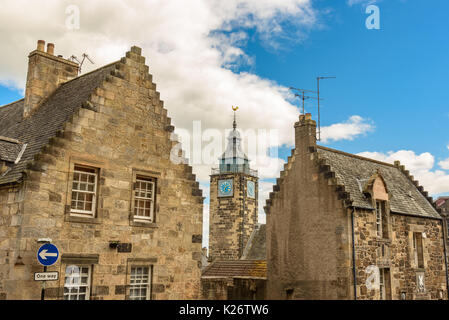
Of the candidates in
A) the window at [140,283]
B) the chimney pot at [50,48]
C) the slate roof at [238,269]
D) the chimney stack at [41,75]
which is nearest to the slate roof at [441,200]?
the slate roof at [238,269]

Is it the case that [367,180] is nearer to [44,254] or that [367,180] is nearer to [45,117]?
[45,117]

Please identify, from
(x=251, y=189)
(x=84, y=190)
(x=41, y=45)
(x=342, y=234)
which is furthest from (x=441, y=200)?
(x=84, y=190)

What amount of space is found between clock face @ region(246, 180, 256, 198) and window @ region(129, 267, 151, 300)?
3955 cm

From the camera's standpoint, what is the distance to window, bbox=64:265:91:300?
1360 centimetres

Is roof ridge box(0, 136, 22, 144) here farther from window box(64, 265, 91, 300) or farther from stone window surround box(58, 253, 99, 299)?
window box(64, 265, 91, 300)

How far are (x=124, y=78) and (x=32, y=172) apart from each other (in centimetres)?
472

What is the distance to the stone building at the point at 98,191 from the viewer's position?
13102 millimetres

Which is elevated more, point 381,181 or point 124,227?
point 381,181

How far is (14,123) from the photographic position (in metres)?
18.0

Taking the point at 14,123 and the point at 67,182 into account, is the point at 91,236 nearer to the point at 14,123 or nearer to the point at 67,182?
the point at 67,182

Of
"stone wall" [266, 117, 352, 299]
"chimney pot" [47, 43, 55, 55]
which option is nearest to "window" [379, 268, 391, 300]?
"stone wall" [266, 117, 352, 299]

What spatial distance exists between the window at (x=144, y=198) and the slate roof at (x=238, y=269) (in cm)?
1128

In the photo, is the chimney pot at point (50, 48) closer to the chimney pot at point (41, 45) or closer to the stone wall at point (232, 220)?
the chimney pot at point (41, 45)
